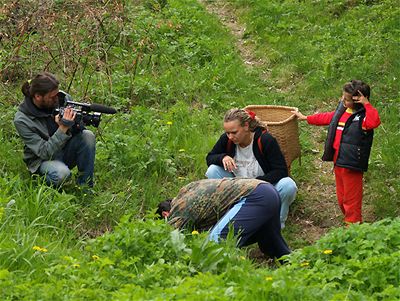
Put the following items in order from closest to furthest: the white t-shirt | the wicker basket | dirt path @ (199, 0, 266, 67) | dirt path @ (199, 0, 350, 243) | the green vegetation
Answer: the green vegetation
the white t-shirt
dirt path @ (199, 0, 350, 243)
the wicker basket
dirt path @ (199, 0, 266, 67)

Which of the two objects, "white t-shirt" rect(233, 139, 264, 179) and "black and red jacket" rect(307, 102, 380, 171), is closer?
"black and red jacket" rect(307, 102, 380, 171)

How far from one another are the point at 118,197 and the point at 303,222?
1.87m

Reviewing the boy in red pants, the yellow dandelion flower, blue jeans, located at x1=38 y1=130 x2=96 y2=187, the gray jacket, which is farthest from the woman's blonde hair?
the yellow dandelion flower

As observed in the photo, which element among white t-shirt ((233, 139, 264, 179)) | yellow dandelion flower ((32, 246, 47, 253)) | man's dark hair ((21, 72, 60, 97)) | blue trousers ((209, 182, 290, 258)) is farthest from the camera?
white t-shirt ((233, 139, 264, 179))

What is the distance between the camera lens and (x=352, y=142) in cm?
745

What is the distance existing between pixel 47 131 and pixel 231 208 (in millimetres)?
2014

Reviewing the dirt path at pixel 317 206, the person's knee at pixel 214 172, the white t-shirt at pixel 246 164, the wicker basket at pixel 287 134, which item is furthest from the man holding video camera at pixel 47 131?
the dirt path at pixel 317 206

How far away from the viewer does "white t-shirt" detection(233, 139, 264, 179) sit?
752 centimetres

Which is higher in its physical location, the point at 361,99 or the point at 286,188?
the point at 361,99

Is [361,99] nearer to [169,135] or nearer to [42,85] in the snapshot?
[169,135]

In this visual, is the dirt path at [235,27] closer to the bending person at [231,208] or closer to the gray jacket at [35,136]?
A: the gray jacket at [35,136]

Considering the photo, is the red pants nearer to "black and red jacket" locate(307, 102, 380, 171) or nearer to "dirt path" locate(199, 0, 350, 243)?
"black and red jacket" locate(307, 102, 380, 171)

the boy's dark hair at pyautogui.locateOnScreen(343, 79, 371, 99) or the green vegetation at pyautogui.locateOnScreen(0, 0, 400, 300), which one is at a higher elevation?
the boy's dark hair at pyautogui.locateOnScreen(343, 79, 371, 99)

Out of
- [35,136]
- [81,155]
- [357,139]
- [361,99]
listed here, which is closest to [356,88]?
[361,99]
